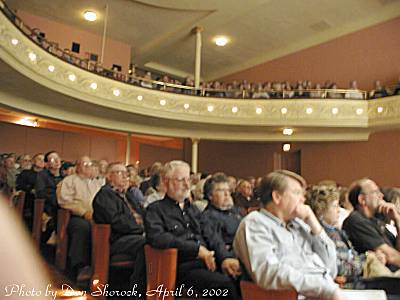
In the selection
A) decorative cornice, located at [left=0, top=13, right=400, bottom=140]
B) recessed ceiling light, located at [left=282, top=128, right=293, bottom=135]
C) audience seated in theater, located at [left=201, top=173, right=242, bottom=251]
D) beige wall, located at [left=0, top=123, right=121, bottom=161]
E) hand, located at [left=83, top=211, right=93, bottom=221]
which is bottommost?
hand, located at [left=83, top=211, right=93, bottom=221]

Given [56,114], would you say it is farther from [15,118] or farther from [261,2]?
[261,2]

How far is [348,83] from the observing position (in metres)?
11.4

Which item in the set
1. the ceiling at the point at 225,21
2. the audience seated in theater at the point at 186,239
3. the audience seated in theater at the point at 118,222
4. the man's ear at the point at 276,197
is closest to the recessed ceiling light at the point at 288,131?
the ceiling at the point at 225,21

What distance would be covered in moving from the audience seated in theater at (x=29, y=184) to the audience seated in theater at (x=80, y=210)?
935 millimetres

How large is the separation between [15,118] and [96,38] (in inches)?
139

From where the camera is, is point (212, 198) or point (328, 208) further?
point (212, 198)

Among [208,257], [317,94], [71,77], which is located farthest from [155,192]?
[317,94]

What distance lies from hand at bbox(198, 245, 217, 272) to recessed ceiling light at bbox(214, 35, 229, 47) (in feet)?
35.0

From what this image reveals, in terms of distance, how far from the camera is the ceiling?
10.4 m

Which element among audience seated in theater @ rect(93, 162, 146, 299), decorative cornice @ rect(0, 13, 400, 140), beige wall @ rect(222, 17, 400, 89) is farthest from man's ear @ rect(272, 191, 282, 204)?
beige wall @ rect(222, 17, 400, 89)

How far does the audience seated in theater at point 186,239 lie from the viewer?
2.36m

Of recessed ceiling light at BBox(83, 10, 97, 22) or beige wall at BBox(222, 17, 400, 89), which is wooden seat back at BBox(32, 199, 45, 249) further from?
beige wall at BBox(222, 17, 400, 89)

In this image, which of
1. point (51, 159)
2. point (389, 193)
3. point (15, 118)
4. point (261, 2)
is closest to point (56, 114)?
point (15, 118)

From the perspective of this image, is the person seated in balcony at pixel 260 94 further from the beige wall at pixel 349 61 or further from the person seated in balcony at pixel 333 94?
the beige wall at pixel 349 61
